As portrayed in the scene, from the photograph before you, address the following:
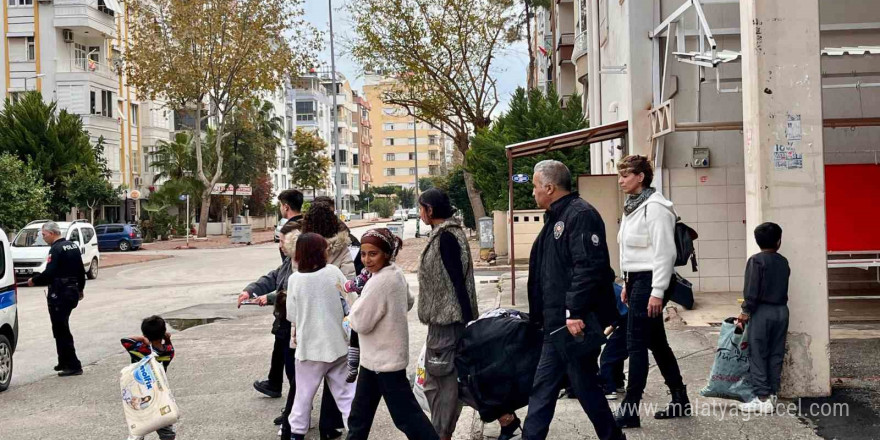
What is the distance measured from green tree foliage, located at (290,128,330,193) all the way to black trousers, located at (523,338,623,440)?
251 ft

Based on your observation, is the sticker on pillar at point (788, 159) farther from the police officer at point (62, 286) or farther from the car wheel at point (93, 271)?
the car wheel at point (93, 271)

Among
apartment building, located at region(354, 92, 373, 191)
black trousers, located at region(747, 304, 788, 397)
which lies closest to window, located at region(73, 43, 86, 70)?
black trousers, located at region(747, 304, 788, 397)

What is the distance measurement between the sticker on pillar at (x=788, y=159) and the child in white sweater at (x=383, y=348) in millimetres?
3118

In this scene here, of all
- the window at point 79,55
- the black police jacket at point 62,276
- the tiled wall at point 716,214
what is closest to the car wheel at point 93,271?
the black police jacket at point 62,276

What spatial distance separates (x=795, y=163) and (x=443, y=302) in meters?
3.04

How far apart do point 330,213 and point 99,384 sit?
400 cm

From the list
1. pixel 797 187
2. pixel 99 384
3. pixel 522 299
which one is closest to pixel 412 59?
pixel 522 299

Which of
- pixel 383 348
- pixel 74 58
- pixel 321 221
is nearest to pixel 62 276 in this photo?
pixel 321 221

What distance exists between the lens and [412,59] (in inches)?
1319

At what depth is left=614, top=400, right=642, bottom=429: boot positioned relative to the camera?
19.9 ft

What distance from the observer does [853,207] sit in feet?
36.5

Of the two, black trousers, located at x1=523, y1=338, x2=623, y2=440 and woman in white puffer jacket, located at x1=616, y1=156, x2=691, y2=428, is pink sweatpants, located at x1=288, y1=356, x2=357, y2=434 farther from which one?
woman in white puffer jacket, located at x1=616, y1=156, x2=691, y2=428

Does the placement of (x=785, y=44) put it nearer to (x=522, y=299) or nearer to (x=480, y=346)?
(x=480, y=346)

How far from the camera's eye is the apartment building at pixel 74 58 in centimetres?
4725
